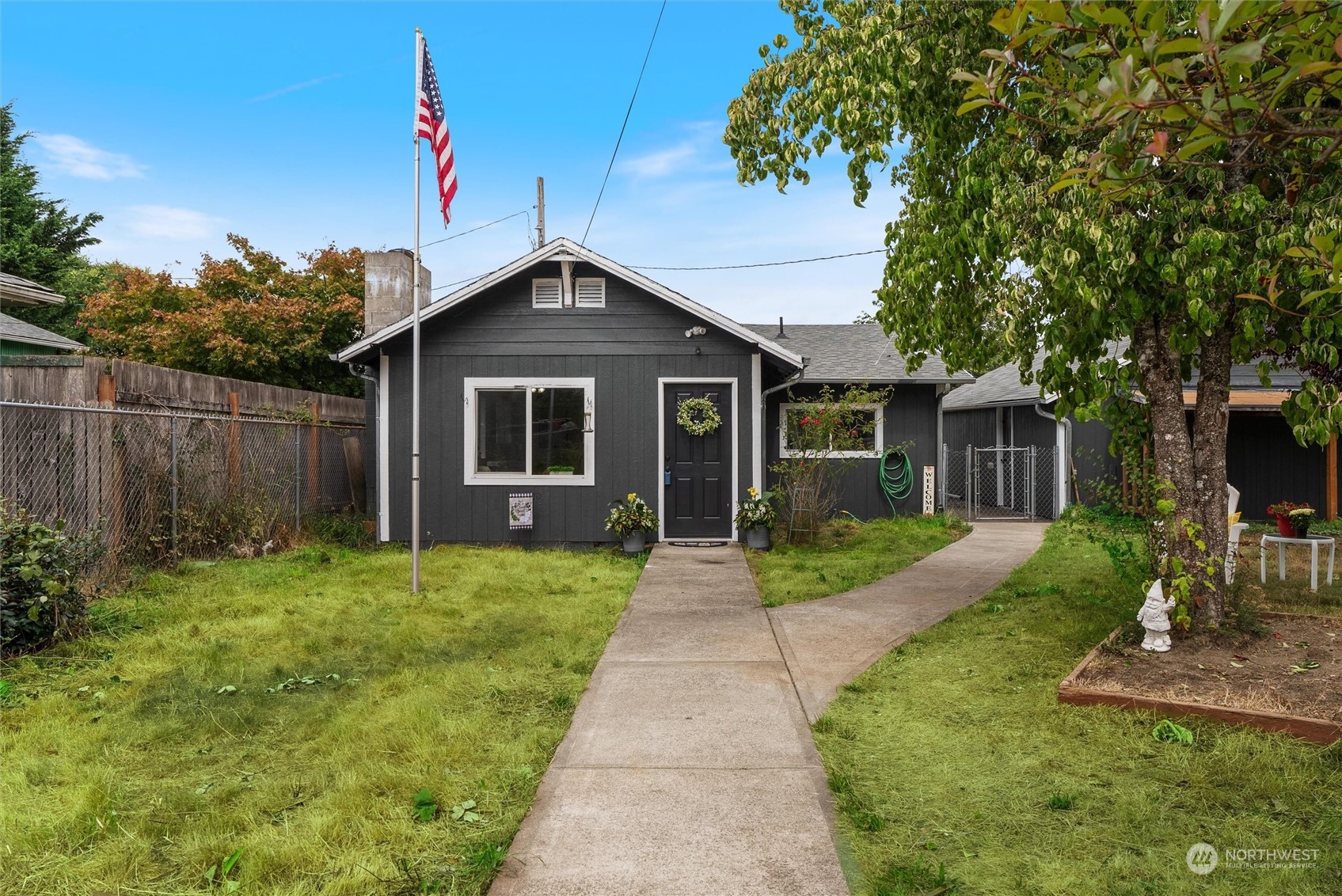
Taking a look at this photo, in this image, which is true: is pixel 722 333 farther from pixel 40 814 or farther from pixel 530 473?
pixel 40 814

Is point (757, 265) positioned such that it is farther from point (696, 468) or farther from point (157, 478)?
point (157, 478)

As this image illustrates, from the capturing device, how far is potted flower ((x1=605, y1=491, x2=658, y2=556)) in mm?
9852

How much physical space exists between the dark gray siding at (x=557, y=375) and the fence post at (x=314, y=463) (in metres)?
1.73

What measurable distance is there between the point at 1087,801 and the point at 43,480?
761 centimetres

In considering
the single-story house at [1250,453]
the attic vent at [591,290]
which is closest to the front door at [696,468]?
the attic vent at [591,290]

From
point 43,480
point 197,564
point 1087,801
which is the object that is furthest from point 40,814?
point 197,564

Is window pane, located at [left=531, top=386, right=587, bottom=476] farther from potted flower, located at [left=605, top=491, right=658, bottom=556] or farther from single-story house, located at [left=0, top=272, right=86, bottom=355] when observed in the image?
single-story house, located at [left=0, top=272, right=86, bottom=355]

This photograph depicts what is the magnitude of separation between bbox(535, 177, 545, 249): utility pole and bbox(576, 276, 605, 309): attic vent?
357 inches

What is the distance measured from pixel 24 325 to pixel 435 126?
19.9 feet

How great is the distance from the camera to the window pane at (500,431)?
10391 millimetres

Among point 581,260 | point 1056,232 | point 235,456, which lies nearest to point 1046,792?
point 1056,232

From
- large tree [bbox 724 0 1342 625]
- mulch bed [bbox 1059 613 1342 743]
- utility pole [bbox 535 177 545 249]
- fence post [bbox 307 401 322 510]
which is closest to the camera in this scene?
mulch bed [bbox 1059 613 1342 743]

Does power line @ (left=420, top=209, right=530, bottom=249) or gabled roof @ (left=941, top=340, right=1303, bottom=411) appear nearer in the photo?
gabled roof @ (left=941, top=340, right=1303, bottom=411)

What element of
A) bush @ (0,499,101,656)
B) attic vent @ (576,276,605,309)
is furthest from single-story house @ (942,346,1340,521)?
bush @ (0,499,101,656)
